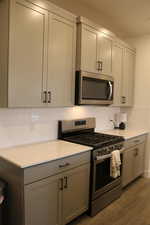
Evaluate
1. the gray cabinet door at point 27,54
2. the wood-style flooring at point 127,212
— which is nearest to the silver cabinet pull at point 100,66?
the gray cabinet door at point 27,54

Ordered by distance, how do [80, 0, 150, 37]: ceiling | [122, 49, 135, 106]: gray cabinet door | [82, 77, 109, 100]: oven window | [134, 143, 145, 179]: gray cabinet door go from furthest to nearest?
[122, 49, 135, 106]: gray cabinet door → [134, 143, 145, 179]: gray cabinet door → [80, 0, 150, 37]: ceiling → [82, 77, 109, 100]: oven window

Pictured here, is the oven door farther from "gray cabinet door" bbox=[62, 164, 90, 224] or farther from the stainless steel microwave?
the stainless steel microwave

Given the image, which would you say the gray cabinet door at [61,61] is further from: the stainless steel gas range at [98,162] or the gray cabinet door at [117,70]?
the gray cabinet door at [117,70]

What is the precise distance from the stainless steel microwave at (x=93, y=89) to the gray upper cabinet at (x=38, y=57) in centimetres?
10

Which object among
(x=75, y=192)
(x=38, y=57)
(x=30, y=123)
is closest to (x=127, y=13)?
(x=38, y=57)

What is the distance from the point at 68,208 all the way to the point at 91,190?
15.5 inches

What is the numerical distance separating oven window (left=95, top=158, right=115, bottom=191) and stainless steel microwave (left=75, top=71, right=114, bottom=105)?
0.85m

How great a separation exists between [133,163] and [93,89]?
1544 mm

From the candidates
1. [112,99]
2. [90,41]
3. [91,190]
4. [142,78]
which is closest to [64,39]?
[90,41]

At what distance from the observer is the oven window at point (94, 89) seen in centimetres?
260

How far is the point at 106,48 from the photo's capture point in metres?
2.93

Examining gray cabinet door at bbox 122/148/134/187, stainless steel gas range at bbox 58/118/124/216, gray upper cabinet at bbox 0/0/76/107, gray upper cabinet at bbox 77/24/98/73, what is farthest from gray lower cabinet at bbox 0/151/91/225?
gray upper cabinet at bbox 77/24/98/73

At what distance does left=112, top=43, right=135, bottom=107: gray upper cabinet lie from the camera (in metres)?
3.22

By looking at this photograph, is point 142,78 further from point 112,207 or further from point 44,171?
point 44,171
